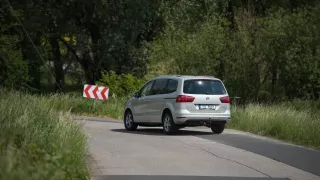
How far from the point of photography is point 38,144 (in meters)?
10.6

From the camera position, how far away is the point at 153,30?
49625 millimetres

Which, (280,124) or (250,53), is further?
(250,53)

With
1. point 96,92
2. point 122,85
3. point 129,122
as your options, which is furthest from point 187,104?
point 122,85

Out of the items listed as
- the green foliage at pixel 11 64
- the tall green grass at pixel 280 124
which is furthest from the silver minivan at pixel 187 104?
the green foliage at pixel 11 64

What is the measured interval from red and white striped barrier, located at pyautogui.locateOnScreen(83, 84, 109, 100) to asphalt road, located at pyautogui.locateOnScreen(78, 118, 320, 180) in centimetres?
1118

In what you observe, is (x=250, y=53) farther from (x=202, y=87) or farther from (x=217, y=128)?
(x=202, y=87)

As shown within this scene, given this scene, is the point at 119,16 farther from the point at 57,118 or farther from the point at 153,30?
the point at 57,118

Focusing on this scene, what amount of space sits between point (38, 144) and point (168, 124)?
11.2 metres

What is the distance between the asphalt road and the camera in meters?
12.7

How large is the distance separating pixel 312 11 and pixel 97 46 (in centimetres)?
1441

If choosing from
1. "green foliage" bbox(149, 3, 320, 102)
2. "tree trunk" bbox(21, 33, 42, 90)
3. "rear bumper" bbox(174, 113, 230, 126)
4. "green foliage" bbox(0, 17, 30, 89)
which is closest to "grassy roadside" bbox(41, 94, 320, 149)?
"rear bumper" bbox(174, 113, 230, 126)

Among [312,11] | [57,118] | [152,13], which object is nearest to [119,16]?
[152,13]

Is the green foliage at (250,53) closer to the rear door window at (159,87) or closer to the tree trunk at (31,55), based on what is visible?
the tree trunk at (31,55)

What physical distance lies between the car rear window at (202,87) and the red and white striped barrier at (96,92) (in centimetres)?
1136
